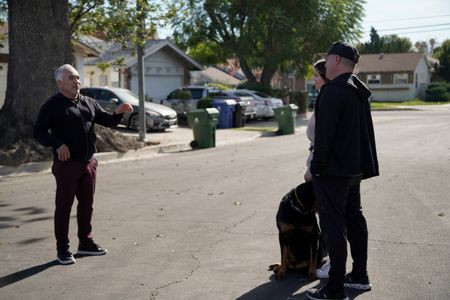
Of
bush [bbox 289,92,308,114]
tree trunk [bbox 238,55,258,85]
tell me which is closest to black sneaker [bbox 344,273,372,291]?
bush [bbox 289,92,308,114]

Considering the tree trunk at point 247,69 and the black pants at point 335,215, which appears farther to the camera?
the tree trunk at point 247,69

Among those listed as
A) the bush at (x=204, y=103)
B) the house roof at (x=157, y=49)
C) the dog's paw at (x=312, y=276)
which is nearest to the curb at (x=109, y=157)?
the bush at (x=204, y=103)

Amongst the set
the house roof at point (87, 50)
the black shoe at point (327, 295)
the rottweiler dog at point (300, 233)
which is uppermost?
the house roof at point (87, 50)

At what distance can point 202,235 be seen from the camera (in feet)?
22.2

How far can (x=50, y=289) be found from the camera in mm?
4977

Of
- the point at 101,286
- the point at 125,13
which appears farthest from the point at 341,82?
the point at 125,13

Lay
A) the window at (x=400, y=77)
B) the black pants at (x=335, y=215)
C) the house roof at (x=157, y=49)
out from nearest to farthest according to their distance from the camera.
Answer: the black pants at (x=335, y=215)
the house roof at (x=157, y=49)
the window at (x=400, y=77)

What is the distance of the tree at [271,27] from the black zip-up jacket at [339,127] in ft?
91.7

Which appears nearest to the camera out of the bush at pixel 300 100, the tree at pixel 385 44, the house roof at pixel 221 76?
the bush at pixel 300 100

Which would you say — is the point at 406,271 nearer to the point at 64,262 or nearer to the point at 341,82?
the point at 341,82

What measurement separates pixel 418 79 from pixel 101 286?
65799mm

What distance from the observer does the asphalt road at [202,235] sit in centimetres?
498

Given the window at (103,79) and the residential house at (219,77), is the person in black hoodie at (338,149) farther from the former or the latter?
the residential house at (219,77)

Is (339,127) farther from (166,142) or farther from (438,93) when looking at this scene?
(438,93)
